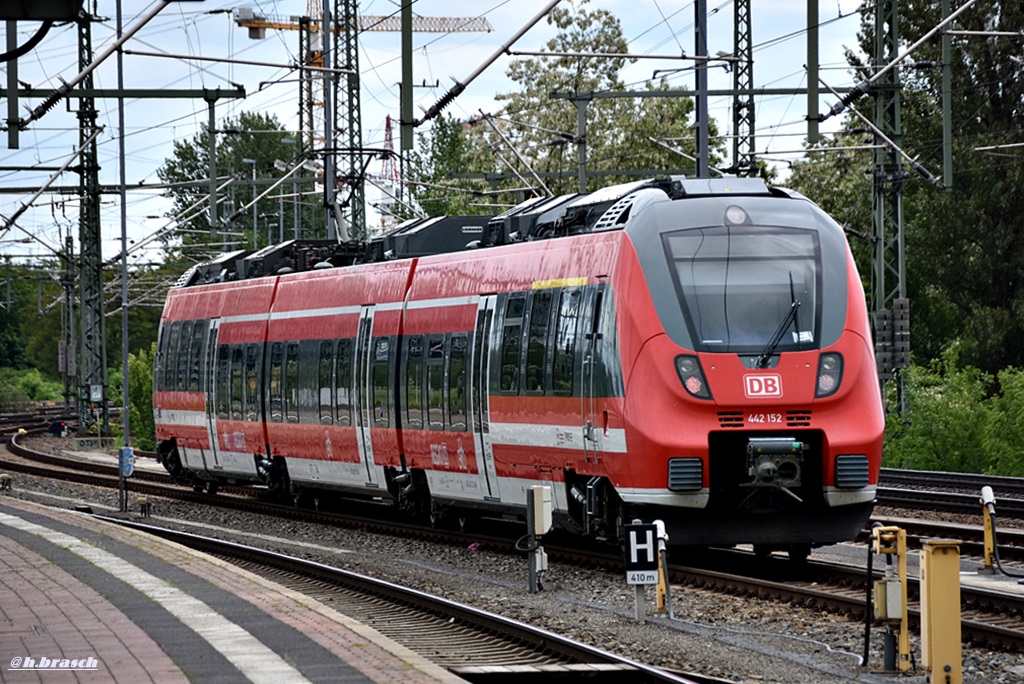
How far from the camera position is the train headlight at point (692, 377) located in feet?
51.6

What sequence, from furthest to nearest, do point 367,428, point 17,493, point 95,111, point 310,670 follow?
point 95,111
point 17,493
point 367,428
point 310,670

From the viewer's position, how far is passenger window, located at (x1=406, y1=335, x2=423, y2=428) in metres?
21.8

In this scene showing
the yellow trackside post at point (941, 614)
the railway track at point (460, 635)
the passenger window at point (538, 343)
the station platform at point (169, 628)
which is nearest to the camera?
the station platform at point (169, 628)

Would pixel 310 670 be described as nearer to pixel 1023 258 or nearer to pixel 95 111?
pixel 95 111

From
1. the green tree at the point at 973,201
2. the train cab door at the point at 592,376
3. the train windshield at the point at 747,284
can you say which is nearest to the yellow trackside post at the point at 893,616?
the train windshield at the point at 747,284

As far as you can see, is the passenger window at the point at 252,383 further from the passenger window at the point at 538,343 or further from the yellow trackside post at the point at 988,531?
the yellow trackside post at the point at 988,531

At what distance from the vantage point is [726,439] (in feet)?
52.0

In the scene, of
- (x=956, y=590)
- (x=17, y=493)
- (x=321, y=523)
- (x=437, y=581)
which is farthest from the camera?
(x=17, y=493)

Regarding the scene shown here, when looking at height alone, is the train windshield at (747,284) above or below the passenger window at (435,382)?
above

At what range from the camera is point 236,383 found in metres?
28.8

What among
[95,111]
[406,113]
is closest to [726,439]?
[406,113]

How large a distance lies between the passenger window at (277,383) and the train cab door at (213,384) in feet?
7.52

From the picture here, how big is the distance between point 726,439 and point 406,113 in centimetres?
1036

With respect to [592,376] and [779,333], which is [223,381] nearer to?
[592,376]
